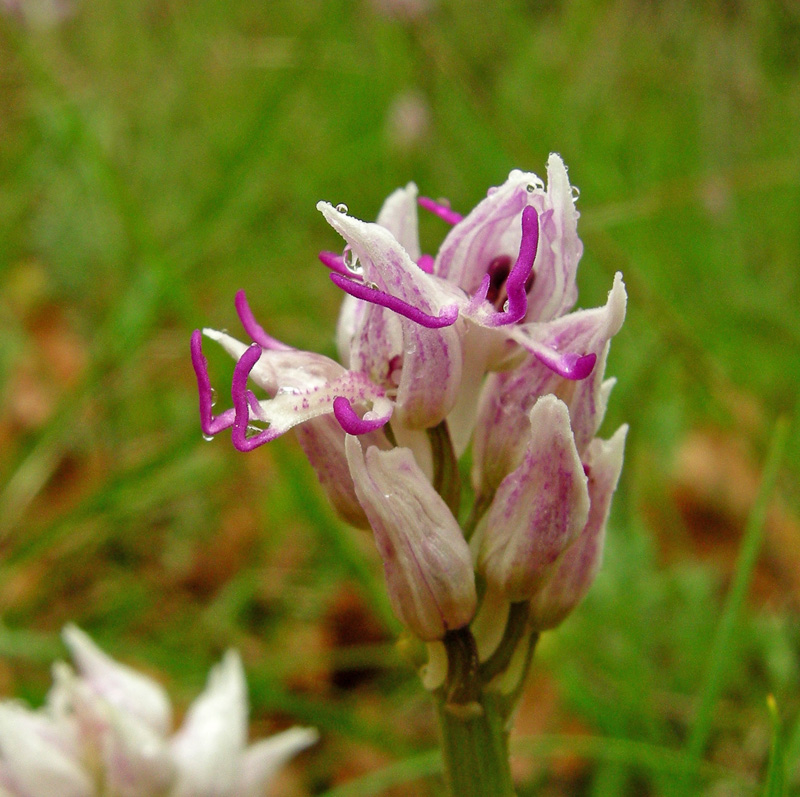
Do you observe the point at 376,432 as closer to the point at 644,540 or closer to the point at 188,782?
the point at 188,782

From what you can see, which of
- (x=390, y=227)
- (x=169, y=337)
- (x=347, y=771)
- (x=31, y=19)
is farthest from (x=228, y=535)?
(x=31, y=19)

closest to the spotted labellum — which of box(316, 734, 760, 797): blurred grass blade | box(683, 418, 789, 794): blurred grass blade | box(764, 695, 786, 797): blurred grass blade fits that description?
box(764, 695, 786, 797): blurred grass blade

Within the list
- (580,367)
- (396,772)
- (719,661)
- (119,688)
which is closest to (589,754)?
(396,772)

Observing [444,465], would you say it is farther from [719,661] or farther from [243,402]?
[719,661]

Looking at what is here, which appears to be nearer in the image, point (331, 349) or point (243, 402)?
point (243, 402)

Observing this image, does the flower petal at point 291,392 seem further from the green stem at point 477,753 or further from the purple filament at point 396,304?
the green stem at point 477,753

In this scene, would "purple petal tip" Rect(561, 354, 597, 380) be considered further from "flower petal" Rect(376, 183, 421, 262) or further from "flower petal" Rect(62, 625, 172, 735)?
"flower petal" Rect(62, 625, 172, 735)
